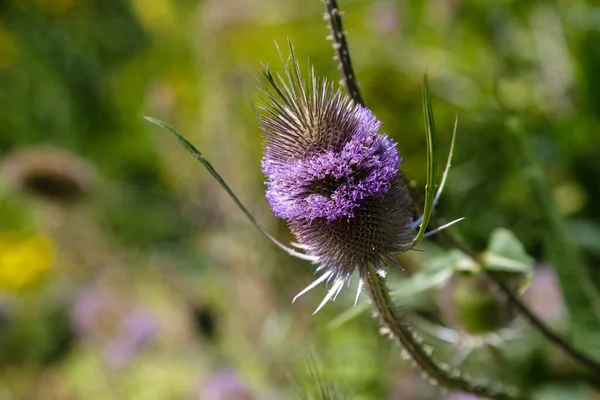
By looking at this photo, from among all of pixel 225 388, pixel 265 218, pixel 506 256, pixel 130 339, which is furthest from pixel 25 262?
pixel 506 256

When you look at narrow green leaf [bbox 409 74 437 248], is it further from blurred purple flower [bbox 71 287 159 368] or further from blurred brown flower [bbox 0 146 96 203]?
blurred brown flower [bbox 0 146 96 203]

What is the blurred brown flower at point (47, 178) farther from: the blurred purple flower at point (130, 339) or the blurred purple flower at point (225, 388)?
the blurred purple flower at point (225, 388)

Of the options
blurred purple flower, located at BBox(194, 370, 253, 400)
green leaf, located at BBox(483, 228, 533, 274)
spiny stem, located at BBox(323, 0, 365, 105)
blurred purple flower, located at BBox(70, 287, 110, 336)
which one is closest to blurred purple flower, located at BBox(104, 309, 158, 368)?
blurred purple flower, located at BBox(70, 287, 110, 336)

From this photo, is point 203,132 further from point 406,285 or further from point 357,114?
point 357,114

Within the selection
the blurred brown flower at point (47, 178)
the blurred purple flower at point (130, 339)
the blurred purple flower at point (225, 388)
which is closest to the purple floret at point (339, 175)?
the blurred purple flower at point (225, 388)

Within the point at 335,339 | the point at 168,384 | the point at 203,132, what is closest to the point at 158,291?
the point at 168,384

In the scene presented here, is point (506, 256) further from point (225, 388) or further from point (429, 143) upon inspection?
point (225, 388)
